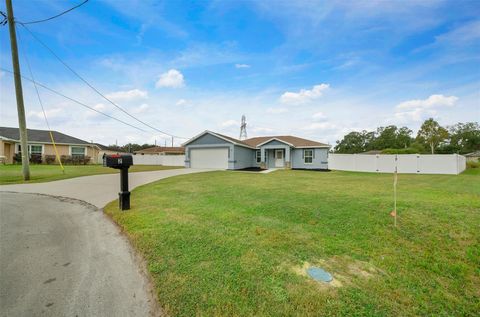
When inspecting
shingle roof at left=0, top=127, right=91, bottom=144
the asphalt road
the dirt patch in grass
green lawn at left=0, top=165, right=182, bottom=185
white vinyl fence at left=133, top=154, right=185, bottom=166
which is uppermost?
shingle roof at left=0, top=127, right=91, bottom=144

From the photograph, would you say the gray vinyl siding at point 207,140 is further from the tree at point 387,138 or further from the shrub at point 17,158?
the tree at point 387,138

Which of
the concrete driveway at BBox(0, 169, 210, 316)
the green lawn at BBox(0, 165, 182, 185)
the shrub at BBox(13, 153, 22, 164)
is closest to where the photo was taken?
the concrete driveway at BBox(0, 169, 210, 316)

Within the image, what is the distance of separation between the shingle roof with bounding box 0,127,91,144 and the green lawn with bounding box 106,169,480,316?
27404 millimetres

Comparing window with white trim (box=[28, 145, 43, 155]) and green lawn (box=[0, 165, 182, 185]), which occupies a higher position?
window with white trim (box=[28, 145, 43, 155])

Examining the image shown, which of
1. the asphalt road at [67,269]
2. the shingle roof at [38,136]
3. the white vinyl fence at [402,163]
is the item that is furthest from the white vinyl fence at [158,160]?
the asphalt road at [67,269]

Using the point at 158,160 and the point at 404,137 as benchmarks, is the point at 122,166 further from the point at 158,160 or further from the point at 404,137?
the point at 404,137

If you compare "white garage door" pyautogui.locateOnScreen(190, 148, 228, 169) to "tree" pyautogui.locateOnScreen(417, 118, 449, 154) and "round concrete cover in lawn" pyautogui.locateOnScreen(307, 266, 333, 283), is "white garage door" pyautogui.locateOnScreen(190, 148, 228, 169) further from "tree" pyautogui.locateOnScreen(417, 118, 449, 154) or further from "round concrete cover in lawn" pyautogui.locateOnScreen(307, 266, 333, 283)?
"tree" pyautogui.locateOnScreen(417, 118, 449, 154)

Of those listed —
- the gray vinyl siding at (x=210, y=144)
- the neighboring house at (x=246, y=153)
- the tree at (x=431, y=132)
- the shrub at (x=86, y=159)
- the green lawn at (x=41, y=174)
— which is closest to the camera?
the green lawn at (x=41, y=174)

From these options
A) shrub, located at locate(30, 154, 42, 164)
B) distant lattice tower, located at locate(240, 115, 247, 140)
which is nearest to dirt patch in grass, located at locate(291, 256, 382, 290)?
shrub, located at locate(30, 154, 42, 164)

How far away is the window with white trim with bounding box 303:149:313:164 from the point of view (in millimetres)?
21000

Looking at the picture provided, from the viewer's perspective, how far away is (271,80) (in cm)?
1567

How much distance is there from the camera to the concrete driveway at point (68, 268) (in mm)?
2008

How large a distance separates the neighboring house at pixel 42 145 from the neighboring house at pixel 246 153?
15744 millimetres

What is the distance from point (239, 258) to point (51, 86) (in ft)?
61.1
